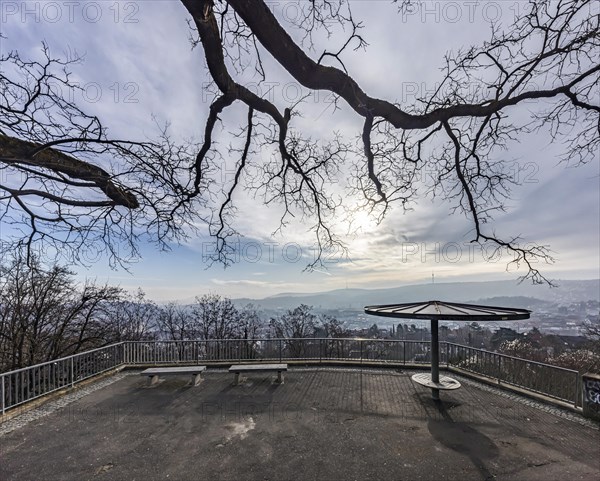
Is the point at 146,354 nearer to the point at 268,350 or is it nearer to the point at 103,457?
the point at 268,350

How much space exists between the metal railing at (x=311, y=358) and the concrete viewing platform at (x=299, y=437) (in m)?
0.75

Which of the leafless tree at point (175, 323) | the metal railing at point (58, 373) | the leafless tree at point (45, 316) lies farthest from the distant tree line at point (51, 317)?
the leafless tree at point (175, 323)

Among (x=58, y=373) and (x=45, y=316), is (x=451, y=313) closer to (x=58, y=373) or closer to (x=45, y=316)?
(x=58, y=373)

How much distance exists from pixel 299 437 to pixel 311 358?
6209 millimetres

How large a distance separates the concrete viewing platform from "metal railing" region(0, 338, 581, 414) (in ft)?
2.47

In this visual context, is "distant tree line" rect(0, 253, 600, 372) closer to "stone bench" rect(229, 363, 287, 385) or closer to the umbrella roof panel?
"stone bench" rect(229, 363, 287, 385)

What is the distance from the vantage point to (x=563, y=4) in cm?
446

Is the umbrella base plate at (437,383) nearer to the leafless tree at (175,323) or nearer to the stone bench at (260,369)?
the stone bench at (260,369)

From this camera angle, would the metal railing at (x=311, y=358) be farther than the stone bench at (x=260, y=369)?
No

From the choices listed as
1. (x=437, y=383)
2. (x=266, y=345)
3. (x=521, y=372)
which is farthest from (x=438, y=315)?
(x=266, y=345)

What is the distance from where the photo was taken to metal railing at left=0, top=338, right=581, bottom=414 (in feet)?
27.8

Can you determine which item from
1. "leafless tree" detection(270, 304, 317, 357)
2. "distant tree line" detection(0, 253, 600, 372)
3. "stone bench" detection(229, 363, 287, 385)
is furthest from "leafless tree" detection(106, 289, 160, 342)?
"stone bench" detection(229, 363, 287, 385)

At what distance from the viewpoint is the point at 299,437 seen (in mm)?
6215

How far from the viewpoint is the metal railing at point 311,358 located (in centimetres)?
847
